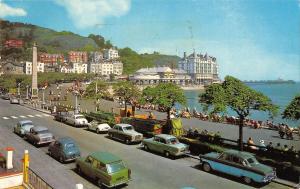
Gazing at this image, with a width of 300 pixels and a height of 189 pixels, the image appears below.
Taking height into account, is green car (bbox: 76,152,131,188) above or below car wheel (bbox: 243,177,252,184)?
above

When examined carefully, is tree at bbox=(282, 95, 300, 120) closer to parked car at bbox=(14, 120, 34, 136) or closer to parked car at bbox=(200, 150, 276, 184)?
parked car at bbox=(200, 150, 276, 184)

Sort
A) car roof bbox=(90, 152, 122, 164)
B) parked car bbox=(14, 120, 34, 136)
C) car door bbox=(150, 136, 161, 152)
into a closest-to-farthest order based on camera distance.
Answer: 1. car roof bbox=(90, 152, 122, 164)
2. car door bbox=(150, 136, 161, 152)
3. parked car bbox=(14, 120, 34, 136)

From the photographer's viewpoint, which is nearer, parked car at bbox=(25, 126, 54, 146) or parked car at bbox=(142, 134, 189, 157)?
parked car at bbox=(142, 134, 189, 157)

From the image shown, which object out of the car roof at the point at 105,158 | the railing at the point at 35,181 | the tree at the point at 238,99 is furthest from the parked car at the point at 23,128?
the tree at the point at 238,99

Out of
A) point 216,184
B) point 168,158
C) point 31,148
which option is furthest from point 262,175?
point 31,148

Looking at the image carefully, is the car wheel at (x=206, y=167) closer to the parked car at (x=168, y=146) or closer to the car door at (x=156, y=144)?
the parked car at (x=168, y=146)

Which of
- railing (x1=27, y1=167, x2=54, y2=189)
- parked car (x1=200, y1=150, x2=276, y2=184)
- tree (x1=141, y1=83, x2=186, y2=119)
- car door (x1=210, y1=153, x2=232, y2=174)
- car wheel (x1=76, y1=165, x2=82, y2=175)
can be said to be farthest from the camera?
tree (x1=141, y1=83, x2=186, y2=119)

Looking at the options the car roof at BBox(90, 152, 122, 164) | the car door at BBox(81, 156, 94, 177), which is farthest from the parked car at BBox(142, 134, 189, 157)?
the car door at BBox(81, 156, 94, 177)

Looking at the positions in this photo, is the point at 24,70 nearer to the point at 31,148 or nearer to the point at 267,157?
the point at 31,148
